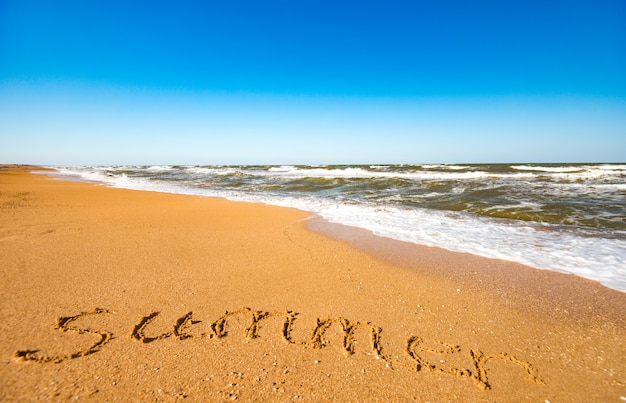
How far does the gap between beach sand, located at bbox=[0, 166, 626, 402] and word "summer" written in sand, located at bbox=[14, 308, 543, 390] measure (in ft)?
0.04

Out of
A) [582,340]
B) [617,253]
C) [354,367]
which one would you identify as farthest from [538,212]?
[354,367]

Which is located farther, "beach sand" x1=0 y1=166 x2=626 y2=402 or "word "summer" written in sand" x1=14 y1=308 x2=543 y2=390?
"word "summer" written in sand" x1=14 y1=308 x2=543 y2=390

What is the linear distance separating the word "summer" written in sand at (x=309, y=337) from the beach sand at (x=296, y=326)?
1 centimetres

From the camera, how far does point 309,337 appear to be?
2.68 metres

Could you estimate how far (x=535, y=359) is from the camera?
8.07 ft

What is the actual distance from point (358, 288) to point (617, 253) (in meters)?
4.96

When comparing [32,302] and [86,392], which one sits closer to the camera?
Answer: [86,392]

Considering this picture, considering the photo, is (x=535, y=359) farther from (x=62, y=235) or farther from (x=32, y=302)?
(x=62, y=235)

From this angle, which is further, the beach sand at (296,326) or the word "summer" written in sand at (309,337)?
the word "summer" written in sand at (309,337)

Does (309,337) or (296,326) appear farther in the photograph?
(296,326)

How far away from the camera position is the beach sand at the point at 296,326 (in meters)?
2.12

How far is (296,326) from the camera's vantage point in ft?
9.37

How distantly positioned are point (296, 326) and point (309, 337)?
0.22 meters

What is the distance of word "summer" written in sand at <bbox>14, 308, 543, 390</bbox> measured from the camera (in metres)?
2.29
